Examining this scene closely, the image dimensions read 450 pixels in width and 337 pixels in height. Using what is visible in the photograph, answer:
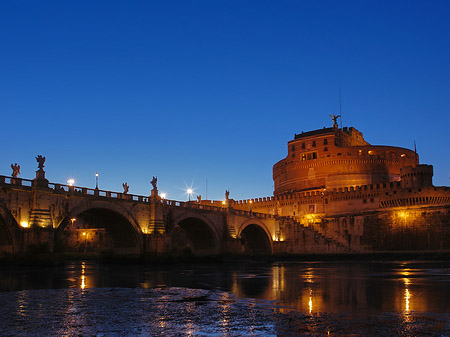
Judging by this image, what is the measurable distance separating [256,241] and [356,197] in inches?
732

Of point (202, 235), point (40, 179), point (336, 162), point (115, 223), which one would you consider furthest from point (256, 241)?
point (40, 179)

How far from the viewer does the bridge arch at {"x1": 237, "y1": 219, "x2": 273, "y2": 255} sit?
2727 inches

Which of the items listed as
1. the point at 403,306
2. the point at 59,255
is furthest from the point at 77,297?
the point at 59,255

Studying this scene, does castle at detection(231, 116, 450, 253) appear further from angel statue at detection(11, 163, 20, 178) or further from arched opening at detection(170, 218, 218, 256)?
angel statue at detection(11, 163, 20, 178)

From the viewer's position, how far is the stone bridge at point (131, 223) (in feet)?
107

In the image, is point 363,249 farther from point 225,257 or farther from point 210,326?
point 210,326

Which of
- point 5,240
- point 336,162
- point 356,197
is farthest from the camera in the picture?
point 336,162

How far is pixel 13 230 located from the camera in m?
32.2

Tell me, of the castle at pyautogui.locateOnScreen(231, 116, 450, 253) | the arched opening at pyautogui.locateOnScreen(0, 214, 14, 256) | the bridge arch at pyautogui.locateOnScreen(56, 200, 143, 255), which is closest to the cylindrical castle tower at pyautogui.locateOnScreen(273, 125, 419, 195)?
the castle at pyautogui.locateOnScreen(231, 116, 450, 253)

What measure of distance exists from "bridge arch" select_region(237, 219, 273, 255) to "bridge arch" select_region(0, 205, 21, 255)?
40.6 meters

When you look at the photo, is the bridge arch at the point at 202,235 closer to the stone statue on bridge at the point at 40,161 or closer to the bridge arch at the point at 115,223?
the bridge arch at the point at 115,223

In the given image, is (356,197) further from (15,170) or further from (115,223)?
(15,170)

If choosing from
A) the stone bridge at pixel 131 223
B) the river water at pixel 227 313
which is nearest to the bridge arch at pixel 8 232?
the stone bridge at pixel 131 223

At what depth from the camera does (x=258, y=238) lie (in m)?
72.6
